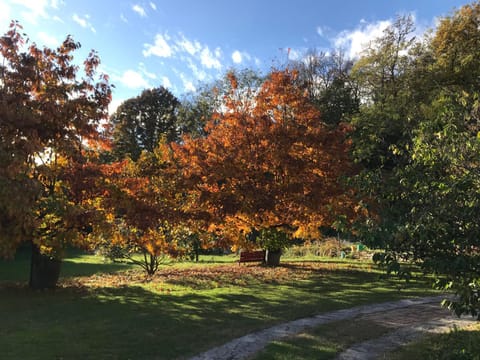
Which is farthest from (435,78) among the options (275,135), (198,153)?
(198,153)

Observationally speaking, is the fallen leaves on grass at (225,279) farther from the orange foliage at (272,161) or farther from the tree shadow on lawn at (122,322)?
the orange foliage at (272,161)

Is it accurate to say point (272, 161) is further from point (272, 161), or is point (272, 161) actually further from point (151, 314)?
point (151, 314)

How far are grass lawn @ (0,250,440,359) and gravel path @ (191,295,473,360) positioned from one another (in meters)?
0.32

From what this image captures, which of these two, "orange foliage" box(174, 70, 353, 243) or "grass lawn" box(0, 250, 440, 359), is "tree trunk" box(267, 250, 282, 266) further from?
"orange foliage" box(174, 70, 353, 243)

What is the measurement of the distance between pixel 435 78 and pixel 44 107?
87.4 feet

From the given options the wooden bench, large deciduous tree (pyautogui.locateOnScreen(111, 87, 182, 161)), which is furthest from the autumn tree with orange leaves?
large deciduous tree (pyautogui.locateOnScreen(111, 87, 182, 161))

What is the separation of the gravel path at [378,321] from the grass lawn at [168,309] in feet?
1.05

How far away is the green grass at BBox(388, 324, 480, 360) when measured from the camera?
4.92 metres

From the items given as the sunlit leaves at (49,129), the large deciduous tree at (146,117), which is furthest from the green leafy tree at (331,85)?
the sunlit leaves at (49,129)

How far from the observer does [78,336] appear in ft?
21.4

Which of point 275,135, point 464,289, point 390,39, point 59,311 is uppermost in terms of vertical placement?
point 390,39

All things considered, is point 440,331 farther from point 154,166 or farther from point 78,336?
point 154,166

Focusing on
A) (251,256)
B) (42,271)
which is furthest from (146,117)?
(42,271)

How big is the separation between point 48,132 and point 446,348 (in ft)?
26.0
